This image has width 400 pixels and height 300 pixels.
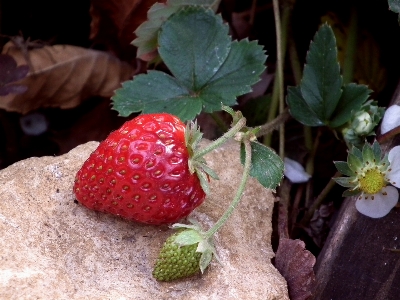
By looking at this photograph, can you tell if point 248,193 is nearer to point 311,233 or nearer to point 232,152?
point 232,152

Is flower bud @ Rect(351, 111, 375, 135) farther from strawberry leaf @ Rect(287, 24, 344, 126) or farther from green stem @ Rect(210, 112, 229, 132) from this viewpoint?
green stem @ Rect(210, 112, 229, 132)

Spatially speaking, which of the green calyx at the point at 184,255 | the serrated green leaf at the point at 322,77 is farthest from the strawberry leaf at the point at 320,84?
the green calyx at the point at 184,255

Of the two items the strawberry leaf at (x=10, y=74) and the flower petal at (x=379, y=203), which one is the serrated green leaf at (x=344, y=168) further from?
the strawberry leaf at (x=10, y=74)

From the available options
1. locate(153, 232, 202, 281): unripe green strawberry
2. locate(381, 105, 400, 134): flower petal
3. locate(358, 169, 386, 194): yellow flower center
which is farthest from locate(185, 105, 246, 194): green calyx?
locate(381, 105, 400, 134): flower petal

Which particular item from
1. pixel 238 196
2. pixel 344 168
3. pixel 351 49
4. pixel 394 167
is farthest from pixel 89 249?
pixel 351 49

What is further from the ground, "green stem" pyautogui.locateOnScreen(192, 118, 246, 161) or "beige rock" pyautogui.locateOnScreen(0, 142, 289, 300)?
"green stem" pyautogui.locateOnScreen(192, 118, 246, 161)

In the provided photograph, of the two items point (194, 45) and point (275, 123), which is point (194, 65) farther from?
point (275, 123)

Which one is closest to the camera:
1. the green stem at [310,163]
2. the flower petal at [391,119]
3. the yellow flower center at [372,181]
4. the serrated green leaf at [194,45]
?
the yellow flower center at [372,181]
